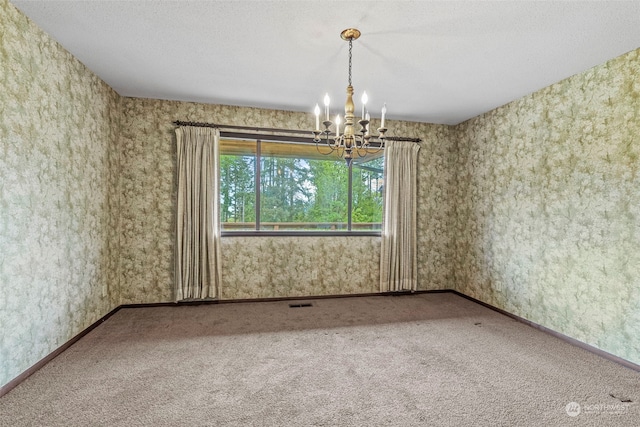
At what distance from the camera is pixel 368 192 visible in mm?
4738

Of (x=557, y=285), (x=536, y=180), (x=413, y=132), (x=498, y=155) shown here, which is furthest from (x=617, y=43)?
(x=413, y=132)

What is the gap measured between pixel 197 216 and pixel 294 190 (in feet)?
4.37

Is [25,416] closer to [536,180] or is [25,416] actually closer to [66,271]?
[66,271]

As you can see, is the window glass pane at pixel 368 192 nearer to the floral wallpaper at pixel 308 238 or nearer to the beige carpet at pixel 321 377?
the floral wallpaper at pixel 308 238

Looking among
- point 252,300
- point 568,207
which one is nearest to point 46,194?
point 252,300

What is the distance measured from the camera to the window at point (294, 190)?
4281 millimetres

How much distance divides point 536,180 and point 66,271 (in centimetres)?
469

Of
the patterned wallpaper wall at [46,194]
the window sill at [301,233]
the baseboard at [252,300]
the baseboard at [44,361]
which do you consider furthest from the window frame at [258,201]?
the baseboard at [44,361]

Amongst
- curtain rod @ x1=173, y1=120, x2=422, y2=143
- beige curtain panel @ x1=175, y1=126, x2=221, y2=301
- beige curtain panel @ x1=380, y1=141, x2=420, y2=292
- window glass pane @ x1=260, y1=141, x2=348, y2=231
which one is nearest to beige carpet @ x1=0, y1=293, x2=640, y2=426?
beige curtain panel @ x1=175, y1=126, x2=221, y2=301

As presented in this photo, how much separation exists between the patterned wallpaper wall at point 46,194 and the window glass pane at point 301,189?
190cm

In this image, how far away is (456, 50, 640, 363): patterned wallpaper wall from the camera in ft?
8.50

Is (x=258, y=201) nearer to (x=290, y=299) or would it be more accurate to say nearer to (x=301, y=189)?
(x=301, y=189)

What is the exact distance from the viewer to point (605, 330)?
2736mm

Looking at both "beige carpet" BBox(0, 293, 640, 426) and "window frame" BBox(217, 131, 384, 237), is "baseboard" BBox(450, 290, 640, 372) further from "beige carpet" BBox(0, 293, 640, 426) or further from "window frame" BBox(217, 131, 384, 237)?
"window frame" BBox(217, 131, 384, 237)
